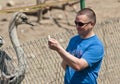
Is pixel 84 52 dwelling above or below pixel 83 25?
below

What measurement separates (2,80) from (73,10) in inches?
253

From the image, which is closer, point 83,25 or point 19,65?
point 83,25

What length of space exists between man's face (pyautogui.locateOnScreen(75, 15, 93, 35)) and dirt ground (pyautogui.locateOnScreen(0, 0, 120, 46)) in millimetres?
4854

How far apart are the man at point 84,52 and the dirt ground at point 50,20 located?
15.5 ft

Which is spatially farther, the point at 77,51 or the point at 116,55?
the point at 116,55

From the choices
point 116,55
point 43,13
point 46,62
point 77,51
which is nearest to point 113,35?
point 116,55

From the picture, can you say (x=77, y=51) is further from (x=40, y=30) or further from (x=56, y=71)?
(x=40, y=30)

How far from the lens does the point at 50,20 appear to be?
10750 millimetres

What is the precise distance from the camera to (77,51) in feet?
14.6

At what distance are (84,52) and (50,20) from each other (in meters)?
6.37

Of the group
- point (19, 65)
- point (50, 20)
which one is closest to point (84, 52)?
point (19, 65)

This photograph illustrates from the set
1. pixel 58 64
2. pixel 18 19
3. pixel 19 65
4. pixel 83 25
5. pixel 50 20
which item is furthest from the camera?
pixel 50 20

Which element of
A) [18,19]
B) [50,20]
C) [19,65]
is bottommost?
[50,20]

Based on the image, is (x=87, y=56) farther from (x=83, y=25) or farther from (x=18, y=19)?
(x=18, y=19)
